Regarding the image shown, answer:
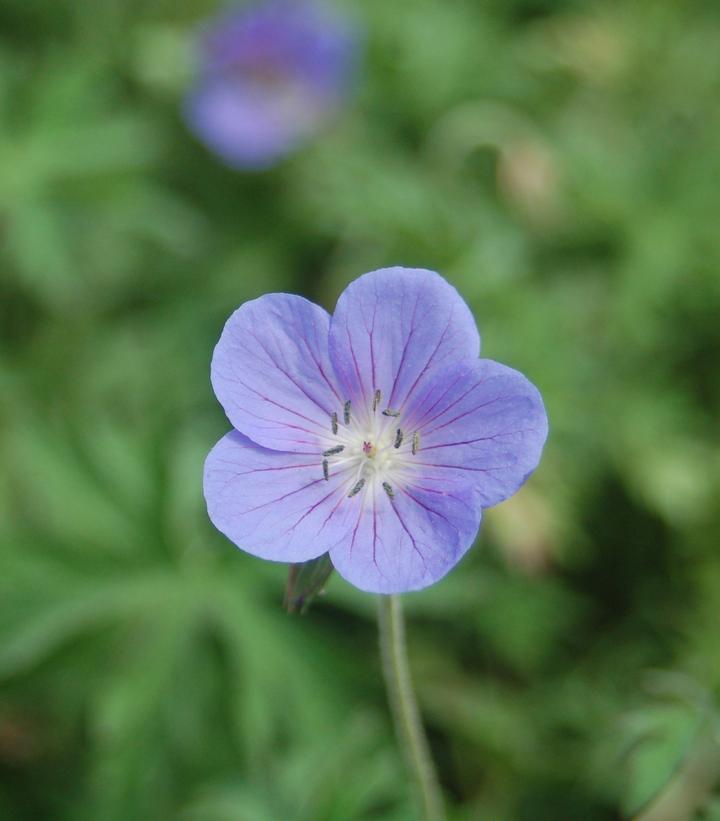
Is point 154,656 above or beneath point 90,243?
beneath

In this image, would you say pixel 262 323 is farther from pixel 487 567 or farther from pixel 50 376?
pixel 50 376

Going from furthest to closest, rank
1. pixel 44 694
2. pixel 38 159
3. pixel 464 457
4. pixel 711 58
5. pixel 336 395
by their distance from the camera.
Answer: pixel 711 58 → pixel 38 159 → pixel 44 694 → pixel 336 395 → pixel 464 457

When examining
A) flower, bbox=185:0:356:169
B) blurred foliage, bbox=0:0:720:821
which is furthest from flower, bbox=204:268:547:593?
flower, bbox=185:0:356:169

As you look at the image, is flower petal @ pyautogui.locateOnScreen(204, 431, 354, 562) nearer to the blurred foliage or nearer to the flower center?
Answer: the flower center

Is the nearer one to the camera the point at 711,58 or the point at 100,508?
the point at 100,508

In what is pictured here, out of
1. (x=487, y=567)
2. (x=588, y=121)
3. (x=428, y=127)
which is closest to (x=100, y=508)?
(x=487, y=567)

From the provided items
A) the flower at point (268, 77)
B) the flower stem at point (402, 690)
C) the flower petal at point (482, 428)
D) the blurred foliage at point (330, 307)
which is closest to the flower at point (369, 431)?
the flower petal at point (482, 428)
